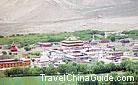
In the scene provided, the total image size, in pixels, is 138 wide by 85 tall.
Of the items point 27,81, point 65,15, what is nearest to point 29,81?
point 27,81

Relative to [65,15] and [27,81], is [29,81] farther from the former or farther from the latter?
[65,15]

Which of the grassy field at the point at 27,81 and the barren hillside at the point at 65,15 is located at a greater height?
the barren hillside at the point at 65,15

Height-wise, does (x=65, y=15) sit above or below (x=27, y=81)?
above

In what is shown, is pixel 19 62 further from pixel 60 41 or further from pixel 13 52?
pixel 60 41

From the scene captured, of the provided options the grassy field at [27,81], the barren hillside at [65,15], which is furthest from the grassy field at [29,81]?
the barren hillside at [65,15]

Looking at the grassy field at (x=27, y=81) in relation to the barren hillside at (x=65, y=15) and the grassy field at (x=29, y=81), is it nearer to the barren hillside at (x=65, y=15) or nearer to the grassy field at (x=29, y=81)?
the grassy field at (x=29, y=81)

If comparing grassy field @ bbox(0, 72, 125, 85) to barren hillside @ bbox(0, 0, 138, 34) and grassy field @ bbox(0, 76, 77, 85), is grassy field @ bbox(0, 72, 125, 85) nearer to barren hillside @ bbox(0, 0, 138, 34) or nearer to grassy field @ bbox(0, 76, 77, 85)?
grassy field @ bbox(0, 76, 77, 85)

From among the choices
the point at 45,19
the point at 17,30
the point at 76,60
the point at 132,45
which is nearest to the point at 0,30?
the point at 17,30

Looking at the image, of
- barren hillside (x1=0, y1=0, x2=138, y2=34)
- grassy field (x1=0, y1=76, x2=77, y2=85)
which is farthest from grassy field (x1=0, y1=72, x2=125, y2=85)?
barren hillside (x1=0, y1=0, x2=138, y2=34)
